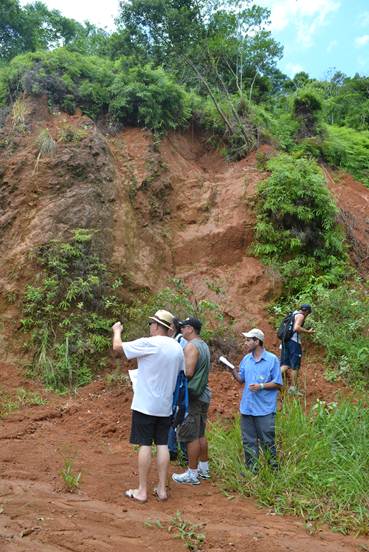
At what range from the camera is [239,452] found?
5961 millimetres

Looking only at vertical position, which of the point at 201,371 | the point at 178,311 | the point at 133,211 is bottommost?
the point at 201,371

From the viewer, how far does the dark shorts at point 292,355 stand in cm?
836

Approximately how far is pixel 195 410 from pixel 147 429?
83 cm

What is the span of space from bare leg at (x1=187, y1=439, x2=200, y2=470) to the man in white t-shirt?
615mm

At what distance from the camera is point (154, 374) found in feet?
16.4

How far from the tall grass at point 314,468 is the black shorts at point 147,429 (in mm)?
1043

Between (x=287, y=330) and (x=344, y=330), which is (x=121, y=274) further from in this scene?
(x=344, y=330)

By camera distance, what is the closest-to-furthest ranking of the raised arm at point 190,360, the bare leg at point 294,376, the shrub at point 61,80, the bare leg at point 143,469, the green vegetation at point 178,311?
the bare leg at point 143,469 → the raised arm at point 190,360 → the bare leg at point 294,376 → the green vegetation at point 178,311 → the shrub at point 61,80

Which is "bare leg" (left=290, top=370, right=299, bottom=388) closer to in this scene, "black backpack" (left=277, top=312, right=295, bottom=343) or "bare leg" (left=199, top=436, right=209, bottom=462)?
"black backpack" (left=277, top=312, right=295, bottom=343)

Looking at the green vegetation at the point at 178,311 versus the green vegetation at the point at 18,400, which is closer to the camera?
the green vegetation at the point at 18,400

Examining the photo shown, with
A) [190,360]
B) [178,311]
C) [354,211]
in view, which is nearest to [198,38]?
[354,211]

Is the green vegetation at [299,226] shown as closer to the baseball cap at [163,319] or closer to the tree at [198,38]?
the tree at [198,38]

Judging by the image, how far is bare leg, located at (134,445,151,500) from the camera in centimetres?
491

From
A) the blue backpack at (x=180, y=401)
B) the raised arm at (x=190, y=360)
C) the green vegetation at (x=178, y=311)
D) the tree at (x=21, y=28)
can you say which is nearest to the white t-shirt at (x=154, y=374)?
the blue backpack at (x=180, y=401)
